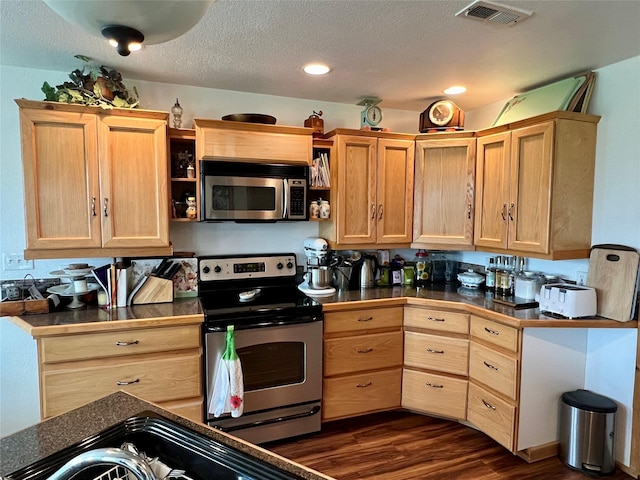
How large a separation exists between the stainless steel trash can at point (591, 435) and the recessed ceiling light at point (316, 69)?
252cm

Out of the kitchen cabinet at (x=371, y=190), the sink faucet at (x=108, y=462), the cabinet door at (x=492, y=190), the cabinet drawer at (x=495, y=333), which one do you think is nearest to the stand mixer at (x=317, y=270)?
the kitchen cabinet at (x=371, y=190)

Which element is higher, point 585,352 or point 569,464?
point 585,352

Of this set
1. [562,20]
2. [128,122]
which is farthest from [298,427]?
[562,20]

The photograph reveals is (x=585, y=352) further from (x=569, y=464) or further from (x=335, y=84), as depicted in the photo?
(x=335, y=84)

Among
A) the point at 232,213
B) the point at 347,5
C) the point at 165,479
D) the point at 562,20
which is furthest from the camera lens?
the point at 232,213

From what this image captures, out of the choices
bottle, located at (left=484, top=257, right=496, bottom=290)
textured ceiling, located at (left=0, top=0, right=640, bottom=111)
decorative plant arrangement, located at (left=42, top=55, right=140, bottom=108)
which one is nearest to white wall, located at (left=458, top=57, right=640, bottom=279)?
textured ceiling, located at (left=0, top=0, right=640, bottom=111)

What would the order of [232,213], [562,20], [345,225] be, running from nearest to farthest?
[562,20], [232,213], [345,225]

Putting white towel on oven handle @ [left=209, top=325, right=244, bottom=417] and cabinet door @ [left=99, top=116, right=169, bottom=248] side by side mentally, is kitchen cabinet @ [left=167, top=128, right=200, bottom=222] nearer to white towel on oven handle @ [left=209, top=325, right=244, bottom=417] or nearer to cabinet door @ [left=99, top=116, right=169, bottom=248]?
cabinet door @ [left=99, top=116, right=169, bottom=248]

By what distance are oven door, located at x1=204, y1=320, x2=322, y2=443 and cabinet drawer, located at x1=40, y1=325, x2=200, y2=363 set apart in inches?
5.7

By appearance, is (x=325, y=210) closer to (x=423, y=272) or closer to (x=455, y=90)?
(x=423, y=272)

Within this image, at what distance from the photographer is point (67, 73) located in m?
2.61

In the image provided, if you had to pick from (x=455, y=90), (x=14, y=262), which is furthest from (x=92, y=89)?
(x=455, y=90)

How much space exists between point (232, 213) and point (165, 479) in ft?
6.56

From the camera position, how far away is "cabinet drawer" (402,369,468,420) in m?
2.79
